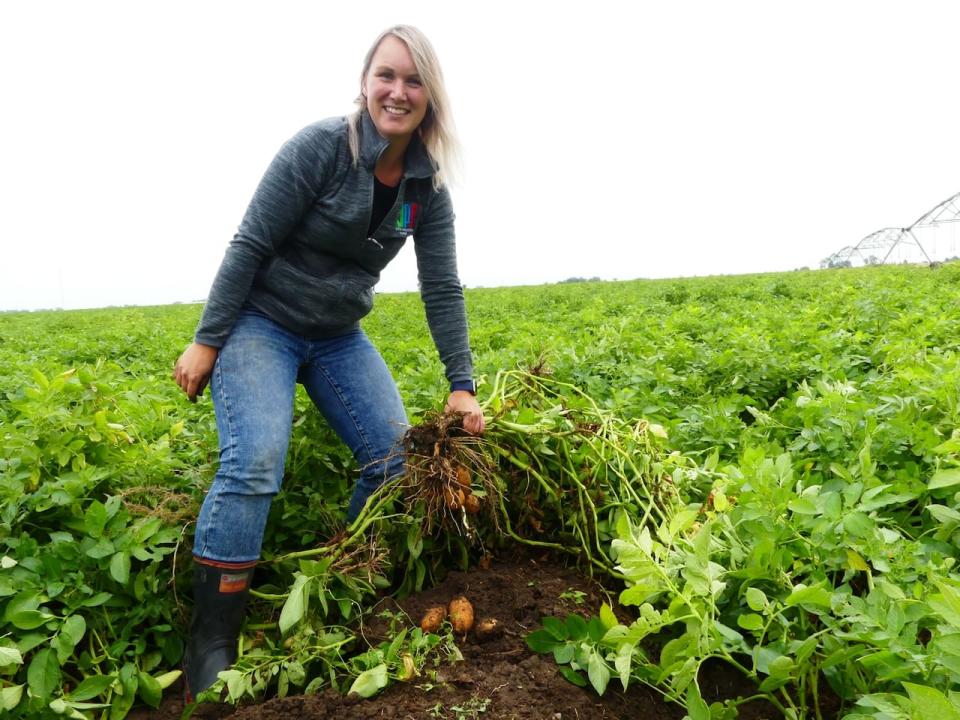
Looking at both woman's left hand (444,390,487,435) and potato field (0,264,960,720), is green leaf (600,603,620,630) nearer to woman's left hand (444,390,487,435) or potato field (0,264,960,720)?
potato field (0,264,960,720)

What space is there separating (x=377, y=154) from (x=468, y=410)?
916mm

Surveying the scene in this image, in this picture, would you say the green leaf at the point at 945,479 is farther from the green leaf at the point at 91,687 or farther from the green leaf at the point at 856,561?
the green leaf at the point at 91,687

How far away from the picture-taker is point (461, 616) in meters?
1.87

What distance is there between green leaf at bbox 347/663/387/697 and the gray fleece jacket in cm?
111

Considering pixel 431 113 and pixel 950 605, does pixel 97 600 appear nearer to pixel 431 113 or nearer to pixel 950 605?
pixel 431 113

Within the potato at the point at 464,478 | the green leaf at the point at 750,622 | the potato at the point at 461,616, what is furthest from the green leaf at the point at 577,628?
the potato at the point at 464,478

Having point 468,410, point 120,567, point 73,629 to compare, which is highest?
point 468,410

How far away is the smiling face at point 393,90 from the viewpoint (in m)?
2.26

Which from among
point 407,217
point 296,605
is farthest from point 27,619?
point 407,217

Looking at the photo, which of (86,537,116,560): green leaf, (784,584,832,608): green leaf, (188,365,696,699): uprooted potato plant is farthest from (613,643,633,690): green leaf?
(86,537,116,560): green leaf

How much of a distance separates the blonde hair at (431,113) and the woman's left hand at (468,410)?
79 cm

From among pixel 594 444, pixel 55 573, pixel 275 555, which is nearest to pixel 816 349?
pixel 594 444

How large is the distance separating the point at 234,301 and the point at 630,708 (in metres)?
1.67

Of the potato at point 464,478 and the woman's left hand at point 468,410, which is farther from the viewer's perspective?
the woman's left hand at point 468,410
